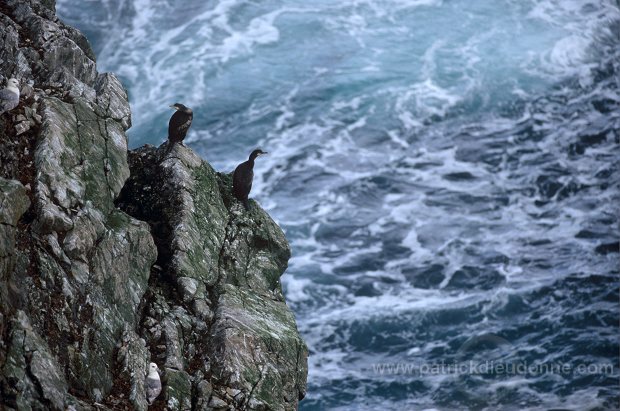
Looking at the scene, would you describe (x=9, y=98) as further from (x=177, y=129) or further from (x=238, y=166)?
(x=238, y=166)

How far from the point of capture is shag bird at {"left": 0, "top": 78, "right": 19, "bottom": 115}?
13297 mm

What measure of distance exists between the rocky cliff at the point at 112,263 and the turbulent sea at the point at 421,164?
41.6 ft

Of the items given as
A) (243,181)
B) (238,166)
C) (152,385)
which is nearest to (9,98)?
(238,166)

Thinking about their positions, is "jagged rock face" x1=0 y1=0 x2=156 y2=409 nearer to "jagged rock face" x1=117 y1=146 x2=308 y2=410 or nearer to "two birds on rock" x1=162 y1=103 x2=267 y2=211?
"jagged rock face" x1=117 y1=146 x2=308 y2=410

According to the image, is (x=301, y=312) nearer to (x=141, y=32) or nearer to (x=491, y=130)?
(x=491, y=130)

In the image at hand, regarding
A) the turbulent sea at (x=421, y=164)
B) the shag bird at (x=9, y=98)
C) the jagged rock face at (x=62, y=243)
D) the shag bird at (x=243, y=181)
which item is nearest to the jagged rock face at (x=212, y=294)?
the shag bird at (x=243, y=181)

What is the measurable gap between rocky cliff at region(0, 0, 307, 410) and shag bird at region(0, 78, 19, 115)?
13cm

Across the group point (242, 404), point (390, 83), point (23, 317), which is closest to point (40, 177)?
point (23, 317)

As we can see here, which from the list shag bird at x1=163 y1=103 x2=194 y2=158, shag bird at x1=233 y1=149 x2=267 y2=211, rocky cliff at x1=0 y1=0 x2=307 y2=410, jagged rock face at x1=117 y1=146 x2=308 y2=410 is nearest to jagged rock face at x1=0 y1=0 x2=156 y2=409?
rocky cliff at x1=0 y1=0 x2=307 y2=410

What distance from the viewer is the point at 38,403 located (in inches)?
428

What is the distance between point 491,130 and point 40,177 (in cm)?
3072

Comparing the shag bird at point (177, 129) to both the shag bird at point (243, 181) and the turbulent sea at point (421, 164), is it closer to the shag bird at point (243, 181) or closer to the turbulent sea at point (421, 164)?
the shag bird at point (243, 181)

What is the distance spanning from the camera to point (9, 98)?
43.8 ft

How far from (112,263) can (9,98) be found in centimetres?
301
